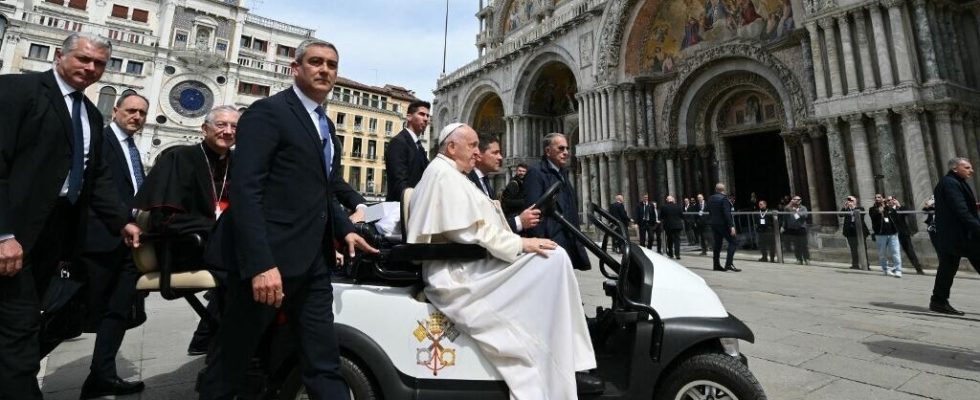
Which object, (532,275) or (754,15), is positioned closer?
(532,275)

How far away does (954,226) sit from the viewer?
14.2 feet

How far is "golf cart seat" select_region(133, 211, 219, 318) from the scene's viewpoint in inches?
90.2

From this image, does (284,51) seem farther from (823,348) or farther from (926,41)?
(823,348)

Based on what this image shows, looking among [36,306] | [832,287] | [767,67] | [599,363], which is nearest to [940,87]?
[767,67]

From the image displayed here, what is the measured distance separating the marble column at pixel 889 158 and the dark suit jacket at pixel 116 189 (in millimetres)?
12760

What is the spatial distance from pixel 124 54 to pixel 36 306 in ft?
127

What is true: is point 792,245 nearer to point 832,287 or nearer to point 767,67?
point 832,287

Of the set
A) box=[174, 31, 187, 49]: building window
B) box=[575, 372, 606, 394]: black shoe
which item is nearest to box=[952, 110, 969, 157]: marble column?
box=[575, 372, 606, 394]: black shoe

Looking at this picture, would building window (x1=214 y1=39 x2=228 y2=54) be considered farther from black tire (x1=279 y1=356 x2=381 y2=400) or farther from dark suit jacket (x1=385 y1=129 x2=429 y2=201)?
black tire (x1=279 y1=356 x2=381 y2=400)

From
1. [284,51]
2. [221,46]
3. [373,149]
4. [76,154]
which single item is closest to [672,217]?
[76,154]

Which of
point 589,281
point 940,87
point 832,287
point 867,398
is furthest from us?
point 940,87

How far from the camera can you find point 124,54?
29.6 m

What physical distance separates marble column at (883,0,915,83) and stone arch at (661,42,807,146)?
232cm

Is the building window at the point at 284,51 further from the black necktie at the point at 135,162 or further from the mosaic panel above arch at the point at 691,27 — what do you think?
the black necktie at the point at 135,162
